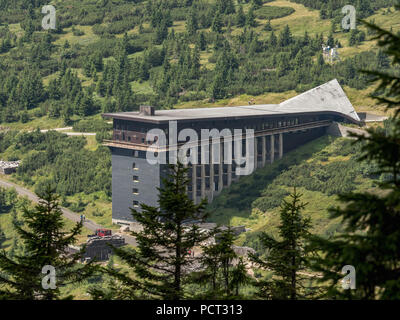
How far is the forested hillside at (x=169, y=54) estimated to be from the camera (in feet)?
461

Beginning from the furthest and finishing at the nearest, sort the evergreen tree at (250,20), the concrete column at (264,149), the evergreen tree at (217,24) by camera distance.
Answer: the evergreen tree at (250,20)
the evergreen tree at (217,24)
the concrete column at (264,149)

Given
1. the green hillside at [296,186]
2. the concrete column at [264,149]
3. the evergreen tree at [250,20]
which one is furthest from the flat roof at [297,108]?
the evergreen tree at [250,20]

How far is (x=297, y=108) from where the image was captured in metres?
122

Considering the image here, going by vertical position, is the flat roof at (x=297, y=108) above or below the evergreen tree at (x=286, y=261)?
below

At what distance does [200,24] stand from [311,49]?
32502 millimetres

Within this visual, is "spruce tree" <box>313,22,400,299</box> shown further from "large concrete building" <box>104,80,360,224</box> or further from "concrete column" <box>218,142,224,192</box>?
"concrete column" <box>218,142,224,192</box>

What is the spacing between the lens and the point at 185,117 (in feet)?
336

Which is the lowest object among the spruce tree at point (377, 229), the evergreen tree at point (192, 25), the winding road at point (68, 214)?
the winding road at point (68, 214)

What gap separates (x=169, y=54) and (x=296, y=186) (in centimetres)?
6214

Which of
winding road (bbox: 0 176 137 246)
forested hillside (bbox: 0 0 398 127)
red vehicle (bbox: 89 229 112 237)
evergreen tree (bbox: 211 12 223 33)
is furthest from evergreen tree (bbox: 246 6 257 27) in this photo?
red vehicle (bbox: 89 229 112 237)

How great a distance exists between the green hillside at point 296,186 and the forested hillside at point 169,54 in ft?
69.4

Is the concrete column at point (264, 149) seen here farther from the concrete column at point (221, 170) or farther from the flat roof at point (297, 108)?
the concrete column at point (221, 170)
